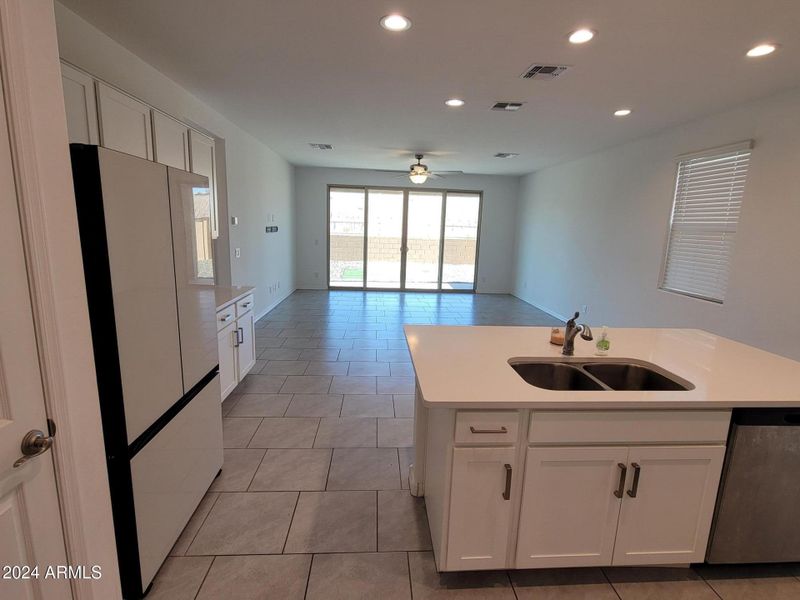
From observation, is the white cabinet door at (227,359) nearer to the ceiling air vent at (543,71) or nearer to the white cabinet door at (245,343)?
the white cabinet door at (245,343)

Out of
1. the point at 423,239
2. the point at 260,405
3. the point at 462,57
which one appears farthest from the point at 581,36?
the point at 423,239

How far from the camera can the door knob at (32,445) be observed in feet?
3.31

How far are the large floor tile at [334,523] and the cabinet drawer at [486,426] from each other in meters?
0.83

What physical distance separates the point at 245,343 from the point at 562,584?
2.83 metres

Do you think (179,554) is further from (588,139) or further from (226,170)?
(588,139)

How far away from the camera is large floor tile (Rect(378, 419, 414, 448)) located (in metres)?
2.71

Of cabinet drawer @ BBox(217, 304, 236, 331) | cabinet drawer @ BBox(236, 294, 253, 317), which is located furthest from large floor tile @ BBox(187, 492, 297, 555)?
cabinet drawer @ BBox(236, 294, 253, 317)

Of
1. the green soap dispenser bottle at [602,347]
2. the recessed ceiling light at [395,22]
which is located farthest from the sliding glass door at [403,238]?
the green soap dispenser bottle at [602,347]

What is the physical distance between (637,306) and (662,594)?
3593mm

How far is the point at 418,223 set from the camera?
8.51 m

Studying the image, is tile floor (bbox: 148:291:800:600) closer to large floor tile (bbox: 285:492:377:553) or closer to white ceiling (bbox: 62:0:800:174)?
large floor tile (bbox: 285:492:377:553)

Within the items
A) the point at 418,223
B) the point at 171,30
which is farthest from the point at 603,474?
the point at 418,223

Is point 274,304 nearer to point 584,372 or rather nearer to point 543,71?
point 543,71

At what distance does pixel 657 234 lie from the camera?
4270mm
